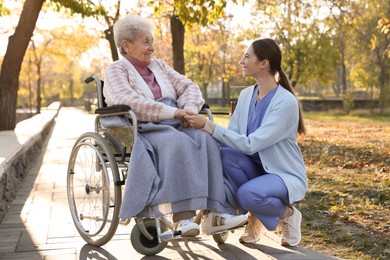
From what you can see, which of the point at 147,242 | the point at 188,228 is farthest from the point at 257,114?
the point at 147,242

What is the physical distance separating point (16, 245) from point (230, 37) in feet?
114

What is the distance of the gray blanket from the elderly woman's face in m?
0.64

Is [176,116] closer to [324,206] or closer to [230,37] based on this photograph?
[324,206]

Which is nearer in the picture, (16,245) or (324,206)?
(16,245)

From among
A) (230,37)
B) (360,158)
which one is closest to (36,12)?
(360,158)

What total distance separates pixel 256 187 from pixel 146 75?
1.03m

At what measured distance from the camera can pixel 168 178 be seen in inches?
128

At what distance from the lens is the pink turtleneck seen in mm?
3793

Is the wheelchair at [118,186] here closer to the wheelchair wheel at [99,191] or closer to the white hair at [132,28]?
the wheelchair wheel at [99,191]

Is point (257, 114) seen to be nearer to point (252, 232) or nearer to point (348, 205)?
point (252, 232)

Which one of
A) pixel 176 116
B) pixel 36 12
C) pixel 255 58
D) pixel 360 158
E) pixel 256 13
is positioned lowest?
pixel 360 158

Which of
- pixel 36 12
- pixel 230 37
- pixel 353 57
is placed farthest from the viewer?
pixel 353 57

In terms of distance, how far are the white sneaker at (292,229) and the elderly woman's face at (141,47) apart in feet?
4.41

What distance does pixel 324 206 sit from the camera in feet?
17.1
